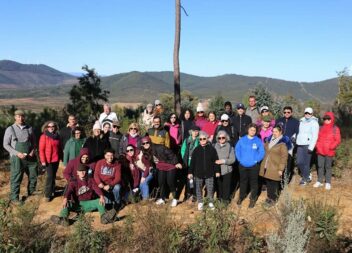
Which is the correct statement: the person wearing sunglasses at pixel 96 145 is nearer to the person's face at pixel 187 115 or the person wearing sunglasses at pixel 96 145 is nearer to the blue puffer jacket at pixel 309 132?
the person's face at pixel 187 115

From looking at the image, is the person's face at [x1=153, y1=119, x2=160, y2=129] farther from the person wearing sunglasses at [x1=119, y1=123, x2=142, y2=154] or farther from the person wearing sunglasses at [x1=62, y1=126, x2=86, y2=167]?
the person wearing sunglasses at [x1=62, y1=126, x2=86, y2=167]

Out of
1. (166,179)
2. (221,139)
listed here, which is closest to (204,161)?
(221,139)

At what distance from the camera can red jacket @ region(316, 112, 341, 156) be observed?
23.3 feet

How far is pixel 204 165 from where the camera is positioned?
6.36 m

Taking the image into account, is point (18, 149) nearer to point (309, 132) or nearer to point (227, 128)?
point (227, 128)

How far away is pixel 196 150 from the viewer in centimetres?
641

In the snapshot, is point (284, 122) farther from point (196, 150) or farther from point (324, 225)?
point (324, 225)

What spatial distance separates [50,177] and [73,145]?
803mm

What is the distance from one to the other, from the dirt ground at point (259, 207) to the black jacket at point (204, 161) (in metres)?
0.68

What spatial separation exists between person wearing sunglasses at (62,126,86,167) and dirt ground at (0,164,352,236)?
0.92 m

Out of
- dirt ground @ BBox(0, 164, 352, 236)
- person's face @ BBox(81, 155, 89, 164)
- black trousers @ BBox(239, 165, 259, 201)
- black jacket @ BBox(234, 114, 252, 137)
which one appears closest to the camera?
dirt ground @ BBox(0, 164, 352, 236)

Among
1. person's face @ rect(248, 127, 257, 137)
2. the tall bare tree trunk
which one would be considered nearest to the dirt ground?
person's face @ rect(248, 127, 257, 137)

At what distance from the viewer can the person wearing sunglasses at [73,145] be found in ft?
22.4

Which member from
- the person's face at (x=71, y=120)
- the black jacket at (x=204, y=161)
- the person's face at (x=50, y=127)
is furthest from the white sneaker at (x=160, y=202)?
the person's face at (x=50, y=127)
